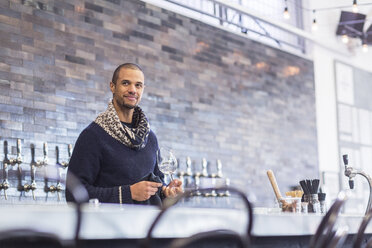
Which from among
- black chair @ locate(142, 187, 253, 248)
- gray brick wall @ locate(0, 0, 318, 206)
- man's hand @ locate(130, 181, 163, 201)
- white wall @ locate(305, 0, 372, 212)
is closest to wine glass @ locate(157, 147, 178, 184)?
man's hand @ locate(130, 181, 163, 201)

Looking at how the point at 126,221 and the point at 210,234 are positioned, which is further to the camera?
the point at 126,221

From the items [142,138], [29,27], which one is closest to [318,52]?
[29,27]

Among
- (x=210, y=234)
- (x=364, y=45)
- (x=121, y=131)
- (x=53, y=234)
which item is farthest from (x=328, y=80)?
(x=53, y=234)

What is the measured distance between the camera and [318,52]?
8789mm

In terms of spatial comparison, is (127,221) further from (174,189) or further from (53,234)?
(174,189)

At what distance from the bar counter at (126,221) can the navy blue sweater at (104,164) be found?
3.11ft

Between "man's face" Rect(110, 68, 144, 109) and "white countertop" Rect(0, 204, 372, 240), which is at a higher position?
"man's face" Rect(110, 68, 144, 109)

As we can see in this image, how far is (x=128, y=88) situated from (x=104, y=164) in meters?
0.45

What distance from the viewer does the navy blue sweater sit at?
10.0 ft

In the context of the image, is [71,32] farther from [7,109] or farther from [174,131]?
[174,131]

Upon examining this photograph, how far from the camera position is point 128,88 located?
3.30m

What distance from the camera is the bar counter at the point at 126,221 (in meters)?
1.48

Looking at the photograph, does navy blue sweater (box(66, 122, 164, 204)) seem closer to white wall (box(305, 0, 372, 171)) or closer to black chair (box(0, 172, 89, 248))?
black chair (box(0, 172, 89, 248))

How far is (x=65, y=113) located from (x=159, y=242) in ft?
10.3
